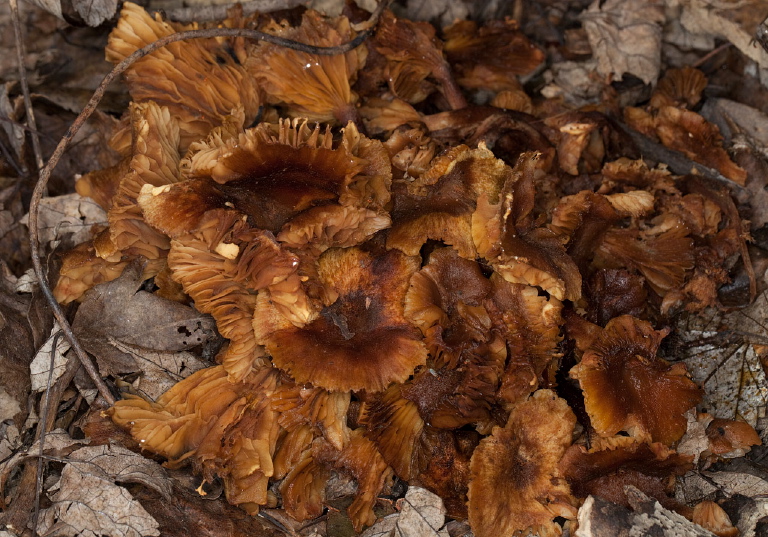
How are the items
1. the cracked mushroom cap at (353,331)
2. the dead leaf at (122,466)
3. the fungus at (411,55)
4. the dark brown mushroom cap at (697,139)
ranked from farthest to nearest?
1. the dark brown mushroom cap at (697,139)
2. the fungus at (411,55)
3. the dead leaf at (122,466)
4. the cracked mushroom cap at (353,331)

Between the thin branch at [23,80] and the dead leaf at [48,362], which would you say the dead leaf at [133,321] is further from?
the thin branch at [23,80]

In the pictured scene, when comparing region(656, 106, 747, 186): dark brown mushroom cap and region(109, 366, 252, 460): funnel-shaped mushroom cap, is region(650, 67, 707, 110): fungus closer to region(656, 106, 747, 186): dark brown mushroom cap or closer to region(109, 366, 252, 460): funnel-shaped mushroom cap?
region(656, 106, 747, 186): dark brown mushroom cap

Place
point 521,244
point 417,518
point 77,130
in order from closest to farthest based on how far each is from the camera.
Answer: point 521,244, point 417,518, point 77,130

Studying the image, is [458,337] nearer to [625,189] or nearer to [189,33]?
[625,189]

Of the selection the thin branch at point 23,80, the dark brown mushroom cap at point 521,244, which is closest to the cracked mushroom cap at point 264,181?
the dark brown mushroom cap at point 521,244

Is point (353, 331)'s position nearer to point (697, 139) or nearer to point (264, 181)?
point (264, 181)

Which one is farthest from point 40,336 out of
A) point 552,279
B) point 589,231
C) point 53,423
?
point 589,231

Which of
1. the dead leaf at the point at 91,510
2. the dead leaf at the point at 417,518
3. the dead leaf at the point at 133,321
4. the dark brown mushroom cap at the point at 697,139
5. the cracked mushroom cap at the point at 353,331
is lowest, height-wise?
the dead leaf at the point at 417,518

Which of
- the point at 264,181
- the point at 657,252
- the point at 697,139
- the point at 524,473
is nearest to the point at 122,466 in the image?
the point at 264,181
